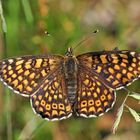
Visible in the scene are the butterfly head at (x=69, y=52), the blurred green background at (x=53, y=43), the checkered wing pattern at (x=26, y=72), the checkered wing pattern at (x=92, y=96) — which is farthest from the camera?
the blurred green background at (x=53, y=43)

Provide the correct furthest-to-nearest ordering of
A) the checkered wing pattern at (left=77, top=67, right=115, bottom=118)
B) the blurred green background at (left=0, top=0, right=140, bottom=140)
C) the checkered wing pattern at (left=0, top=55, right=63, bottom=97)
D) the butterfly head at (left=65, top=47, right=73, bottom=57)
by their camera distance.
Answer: the blurred green background at (left=0, top=0, right=140, bottom=140) → the butterfly head at (left=65, top=47, right=73, bottom=57) → the checkered wing pattern at (left=0, top=55, right=63, bottom=97) → the checkered wing pattern at (left=77, top=67, right=115, bottom=118)

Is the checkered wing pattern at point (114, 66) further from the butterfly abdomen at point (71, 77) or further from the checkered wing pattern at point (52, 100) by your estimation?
the checkered wing pattern at point (52, 100)

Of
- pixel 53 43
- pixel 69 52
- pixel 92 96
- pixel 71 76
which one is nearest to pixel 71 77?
pixel 71 76

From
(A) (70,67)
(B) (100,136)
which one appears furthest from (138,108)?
(A) (70,67)

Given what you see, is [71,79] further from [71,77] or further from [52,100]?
[52,100]

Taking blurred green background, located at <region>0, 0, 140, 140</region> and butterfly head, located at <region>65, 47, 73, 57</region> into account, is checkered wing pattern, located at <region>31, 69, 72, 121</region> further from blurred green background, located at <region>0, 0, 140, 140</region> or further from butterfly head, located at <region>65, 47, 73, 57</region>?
blurred green background, located at <region>0, 0, 140, 140</region>

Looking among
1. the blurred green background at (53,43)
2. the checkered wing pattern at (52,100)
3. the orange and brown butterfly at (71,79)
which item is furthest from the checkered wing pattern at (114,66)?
the blurred green background at (53,43)

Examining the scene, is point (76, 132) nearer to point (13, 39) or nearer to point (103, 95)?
point (13, 39)

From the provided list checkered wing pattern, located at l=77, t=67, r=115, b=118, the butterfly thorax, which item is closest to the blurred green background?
the butterfly thorax
